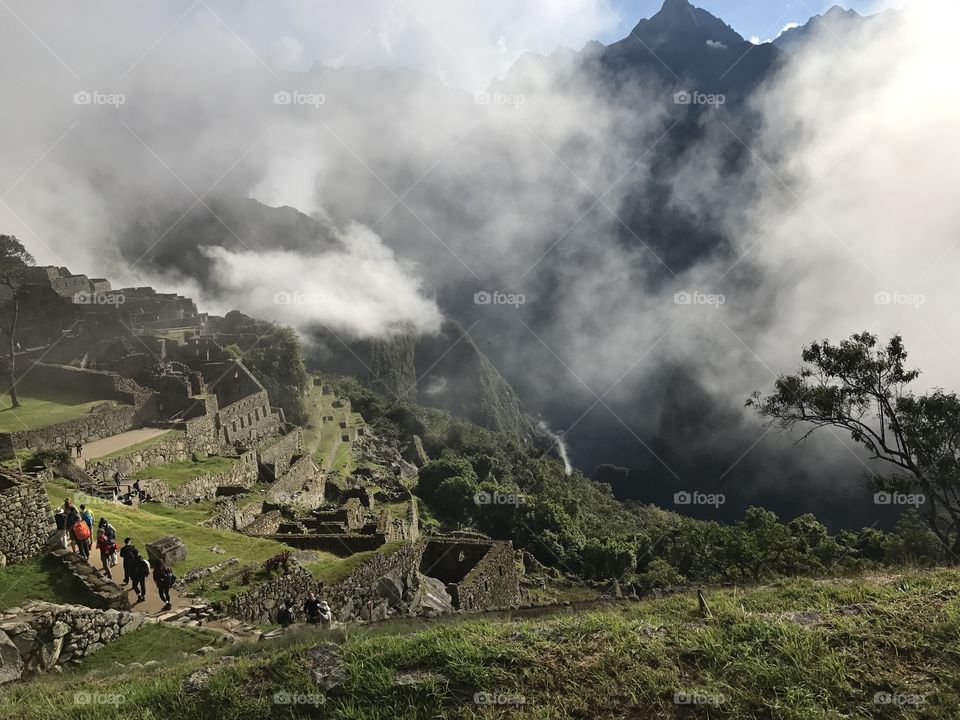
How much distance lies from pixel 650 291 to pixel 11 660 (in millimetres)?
176918

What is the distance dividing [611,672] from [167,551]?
13.0m

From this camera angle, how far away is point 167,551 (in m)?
15.4

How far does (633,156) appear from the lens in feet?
654

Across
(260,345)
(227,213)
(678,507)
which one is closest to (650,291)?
(678,507)

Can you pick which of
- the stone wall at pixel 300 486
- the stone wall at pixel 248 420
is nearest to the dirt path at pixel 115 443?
the stone wall at pixel 248 420

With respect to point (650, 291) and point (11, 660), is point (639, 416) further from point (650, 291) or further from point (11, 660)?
point (11, 660)

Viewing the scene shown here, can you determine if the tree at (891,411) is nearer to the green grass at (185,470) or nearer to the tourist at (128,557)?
the tourist at (128,557)

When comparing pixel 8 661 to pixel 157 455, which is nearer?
pixel 8 661

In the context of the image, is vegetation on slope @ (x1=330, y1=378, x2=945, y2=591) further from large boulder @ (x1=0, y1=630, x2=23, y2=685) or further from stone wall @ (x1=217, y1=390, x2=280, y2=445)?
stone wall @ (x1=217, y1=390, x2=280, y2=445)

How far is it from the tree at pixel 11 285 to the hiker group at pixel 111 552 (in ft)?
70.0

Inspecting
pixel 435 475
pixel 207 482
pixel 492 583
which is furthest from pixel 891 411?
pixel 435 475

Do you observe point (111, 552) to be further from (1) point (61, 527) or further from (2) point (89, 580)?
(2) point (89, 580)

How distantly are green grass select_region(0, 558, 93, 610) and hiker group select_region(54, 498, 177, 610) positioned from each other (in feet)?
2.88

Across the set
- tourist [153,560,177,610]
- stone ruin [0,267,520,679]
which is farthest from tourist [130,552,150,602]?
stone ruin [0,267,520,679]
